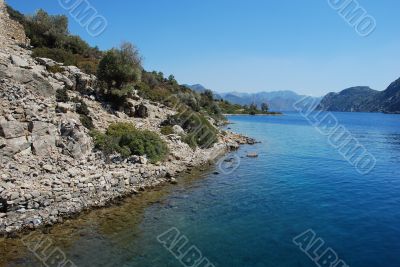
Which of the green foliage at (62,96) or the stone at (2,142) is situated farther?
the green foliage at (62,96)

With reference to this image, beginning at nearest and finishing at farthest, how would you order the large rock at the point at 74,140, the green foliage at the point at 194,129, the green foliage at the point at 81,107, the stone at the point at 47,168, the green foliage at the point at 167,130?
the stone at the point at 47,168 < the large rock at the point at 74,140 < the green foliage at the point at 81,107 < the green foliage at the point at 167,130 < the green foliage at the point at 194,129

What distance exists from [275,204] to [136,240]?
11090 millimetres

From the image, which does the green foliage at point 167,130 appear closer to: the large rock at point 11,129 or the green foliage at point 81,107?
the green foliage at point 81,107

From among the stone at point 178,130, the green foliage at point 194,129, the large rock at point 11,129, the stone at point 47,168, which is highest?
the green foliage at point 194,129

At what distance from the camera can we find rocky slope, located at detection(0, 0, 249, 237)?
20.8 metres

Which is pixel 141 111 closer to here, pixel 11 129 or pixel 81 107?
pixel 81 107

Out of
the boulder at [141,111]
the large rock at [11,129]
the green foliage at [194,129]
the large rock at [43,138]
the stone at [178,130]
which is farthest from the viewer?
the green foliage at [194,129]

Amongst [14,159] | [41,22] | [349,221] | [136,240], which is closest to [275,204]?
[349,221]

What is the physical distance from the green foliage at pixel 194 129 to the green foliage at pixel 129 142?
23.0 ft

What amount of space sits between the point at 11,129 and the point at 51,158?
132 inches

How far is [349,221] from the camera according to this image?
73.1ft

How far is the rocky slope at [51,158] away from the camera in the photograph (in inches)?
821

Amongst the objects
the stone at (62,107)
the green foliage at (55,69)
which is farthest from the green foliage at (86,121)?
the green foliage at (55,69)

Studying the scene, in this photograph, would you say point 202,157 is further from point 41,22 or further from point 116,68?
point 41,22
